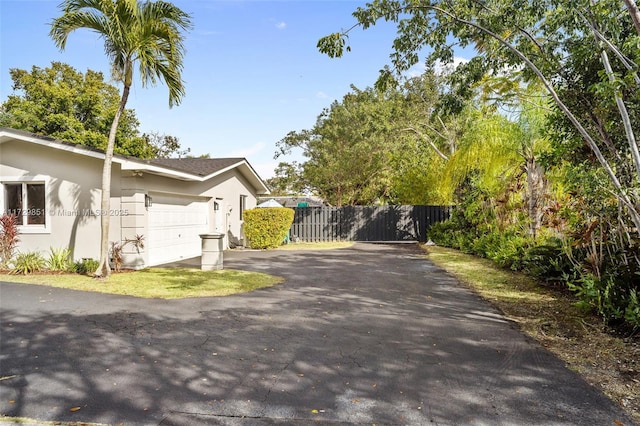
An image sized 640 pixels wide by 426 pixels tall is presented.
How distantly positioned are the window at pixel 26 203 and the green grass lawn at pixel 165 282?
203 cm

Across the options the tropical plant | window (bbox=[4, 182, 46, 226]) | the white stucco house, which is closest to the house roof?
the white stucco house

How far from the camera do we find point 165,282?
8.79m

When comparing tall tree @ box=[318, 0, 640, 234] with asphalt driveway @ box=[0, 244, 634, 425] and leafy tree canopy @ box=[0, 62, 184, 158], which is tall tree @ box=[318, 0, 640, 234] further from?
leafy tree canopy @ box=[0, 62, 184, 158]

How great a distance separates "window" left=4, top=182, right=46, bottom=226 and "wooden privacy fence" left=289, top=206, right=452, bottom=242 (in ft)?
41.2

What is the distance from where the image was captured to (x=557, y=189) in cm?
1079

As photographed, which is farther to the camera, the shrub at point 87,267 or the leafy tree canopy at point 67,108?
the leafy tree canopy at point 67,108

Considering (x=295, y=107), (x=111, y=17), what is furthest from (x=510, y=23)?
(x=295, y=107)

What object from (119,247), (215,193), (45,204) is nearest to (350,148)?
(215,193)

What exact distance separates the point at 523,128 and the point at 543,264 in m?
4.03

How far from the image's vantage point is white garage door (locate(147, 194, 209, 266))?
11.6 metres

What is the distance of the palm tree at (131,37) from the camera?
8438 mm

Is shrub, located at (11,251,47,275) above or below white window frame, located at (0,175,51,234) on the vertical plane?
below

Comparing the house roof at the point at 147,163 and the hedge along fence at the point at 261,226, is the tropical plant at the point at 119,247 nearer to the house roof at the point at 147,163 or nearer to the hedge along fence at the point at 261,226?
the house roof at the point at 147,163

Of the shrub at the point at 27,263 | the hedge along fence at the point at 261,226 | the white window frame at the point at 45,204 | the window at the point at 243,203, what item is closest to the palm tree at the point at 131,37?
the shrub at the point at 27,263
